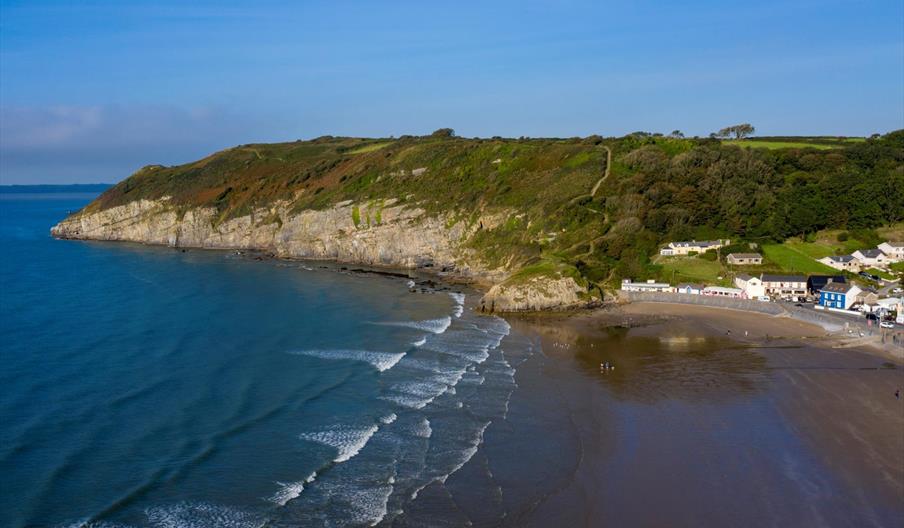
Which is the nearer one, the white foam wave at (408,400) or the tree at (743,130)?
the white foam wave at (408,400)

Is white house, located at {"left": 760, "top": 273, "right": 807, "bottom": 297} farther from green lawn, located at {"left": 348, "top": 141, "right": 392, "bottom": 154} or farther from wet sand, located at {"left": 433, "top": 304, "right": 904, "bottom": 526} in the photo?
green lawn, located at {"left": 348, "top": 141, "right": 392, "bottom": 154}

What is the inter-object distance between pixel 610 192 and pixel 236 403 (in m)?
61.3

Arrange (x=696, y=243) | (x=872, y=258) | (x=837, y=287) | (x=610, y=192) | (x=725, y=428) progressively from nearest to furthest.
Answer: (x=725, y=428)
(x=837, y=287)
(x=872, y=258)
(x=696, y=243)
(x=610, y=192)

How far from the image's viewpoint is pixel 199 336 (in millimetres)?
50625

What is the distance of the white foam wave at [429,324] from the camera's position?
54219 millimetres

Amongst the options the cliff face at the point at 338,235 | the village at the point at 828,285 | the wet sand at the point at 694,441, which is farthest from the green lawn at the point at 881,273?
the cliff face at the point at 338,235

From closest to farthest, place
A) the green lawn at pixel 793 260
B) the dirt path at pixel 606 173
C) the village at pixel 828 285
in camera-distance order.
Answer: the village at pixel 828 285
the green lawn at pixel 793 260
the dirt path at pixel 606 173

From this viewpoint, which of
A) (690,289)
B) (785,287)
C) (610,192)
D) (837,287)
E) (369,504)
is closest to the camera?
(369,504)

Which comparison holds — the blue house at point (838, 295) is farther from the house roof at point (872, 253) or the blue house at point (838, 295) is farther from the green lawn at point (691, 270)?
the house roof at point (872, 253)

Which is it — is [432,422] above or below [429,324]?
below

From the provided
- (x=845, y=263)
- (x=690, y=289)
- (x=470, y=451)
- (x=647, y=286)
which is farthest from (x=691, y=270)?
(x=470, y=451)

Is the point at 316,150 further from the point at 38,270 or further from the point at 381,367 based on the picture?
the point at 381,367

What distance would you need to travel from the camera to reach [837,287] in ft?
198

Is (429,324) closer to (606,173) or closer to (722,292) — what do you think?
(722,292)
